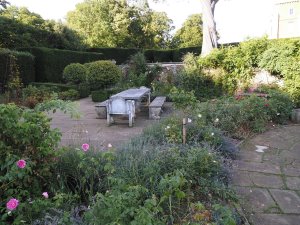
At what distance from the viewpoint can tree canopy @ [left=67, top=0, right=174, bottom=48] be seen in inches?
1103

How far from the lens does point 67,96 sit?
1048 centimetres

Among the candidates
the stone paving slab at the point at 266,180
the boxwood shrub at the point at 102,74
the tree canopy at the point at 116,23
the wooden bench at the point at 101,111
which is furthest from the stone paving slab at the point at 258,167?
the tree canopy at the point at 116,23

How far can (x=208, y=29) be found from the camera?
12.6 meters

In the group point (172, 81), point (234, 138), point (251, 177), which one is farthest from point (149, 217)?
point (172, 81)

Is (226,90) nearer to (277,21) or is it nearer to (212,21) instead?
(212,21)

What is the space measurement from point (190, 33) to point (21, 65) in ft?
81.3

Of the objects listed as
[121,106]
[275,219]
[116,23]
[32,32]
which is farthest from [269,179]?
[116,23]

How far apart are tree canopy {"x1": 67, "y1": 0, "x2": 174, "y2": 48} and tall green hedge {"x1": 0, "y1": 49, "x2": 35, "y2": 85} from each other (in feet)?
51.7

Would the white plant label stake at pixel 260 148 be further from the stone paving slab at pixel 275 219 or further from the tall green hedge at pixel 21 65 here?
the tall green hedge at pixel 21 65

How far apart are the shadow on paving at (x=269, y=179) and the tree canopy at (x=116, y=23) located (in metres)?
24.8

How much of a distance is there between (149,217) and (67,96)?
9485mm

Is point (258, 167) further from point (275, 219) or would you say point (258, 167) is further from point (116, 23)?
point (116, 23)

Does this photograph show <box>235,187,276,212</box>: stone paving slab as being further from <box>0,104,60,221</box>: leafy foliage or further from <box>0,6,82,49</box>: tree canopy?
<box>0,6,82,49</box>: tree canopy

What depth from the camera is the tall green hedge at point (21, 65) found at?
1029 centimetres
